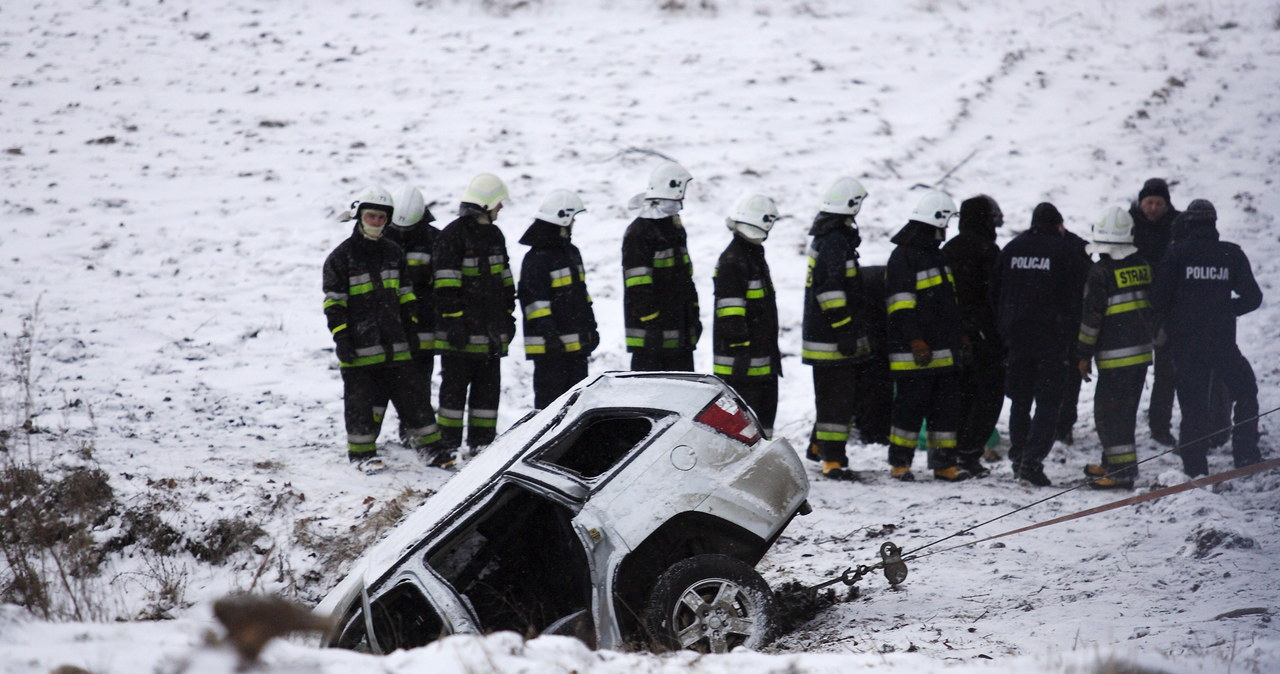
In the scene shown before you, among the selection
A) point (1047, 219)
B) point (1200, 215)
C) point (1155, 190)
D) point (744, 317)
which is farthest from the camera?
point (1155, 190)

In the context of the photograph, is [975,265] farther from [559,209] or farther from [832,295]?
[559,209]

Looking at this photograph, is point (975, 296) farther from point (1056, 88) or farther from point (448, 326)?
point (1056, 88)

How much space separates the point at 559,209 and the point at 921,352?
3142 mm

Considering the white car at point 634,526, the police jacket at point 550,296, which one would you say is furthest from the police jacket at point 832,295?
the white car at point 634,526

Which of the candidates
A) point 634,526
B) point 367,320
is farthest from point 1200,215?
point 367,320

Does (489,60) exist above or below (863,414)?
above

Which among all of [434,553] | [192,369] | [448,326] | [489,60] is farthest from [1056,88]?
[434,553]

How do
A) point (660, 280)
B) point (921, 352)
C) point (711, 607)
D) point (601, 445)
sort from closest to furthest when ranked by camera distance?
point (711, 607) < point (601, 445) < point (921, 352) < point (660, 280)

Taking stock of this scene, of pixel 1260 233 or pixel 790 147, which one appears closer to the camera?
pixel 1260 233

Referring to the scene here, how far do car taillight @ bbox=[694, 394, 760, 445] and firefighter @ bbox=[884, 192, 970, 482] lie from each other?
10.7 ft

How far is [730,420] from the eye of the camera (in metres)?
5.17

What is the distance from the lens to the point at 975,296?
28.7ft

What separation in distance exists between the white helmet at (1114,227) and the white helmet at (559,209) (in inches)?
162

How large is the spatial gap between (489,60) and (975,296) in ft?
39.7
